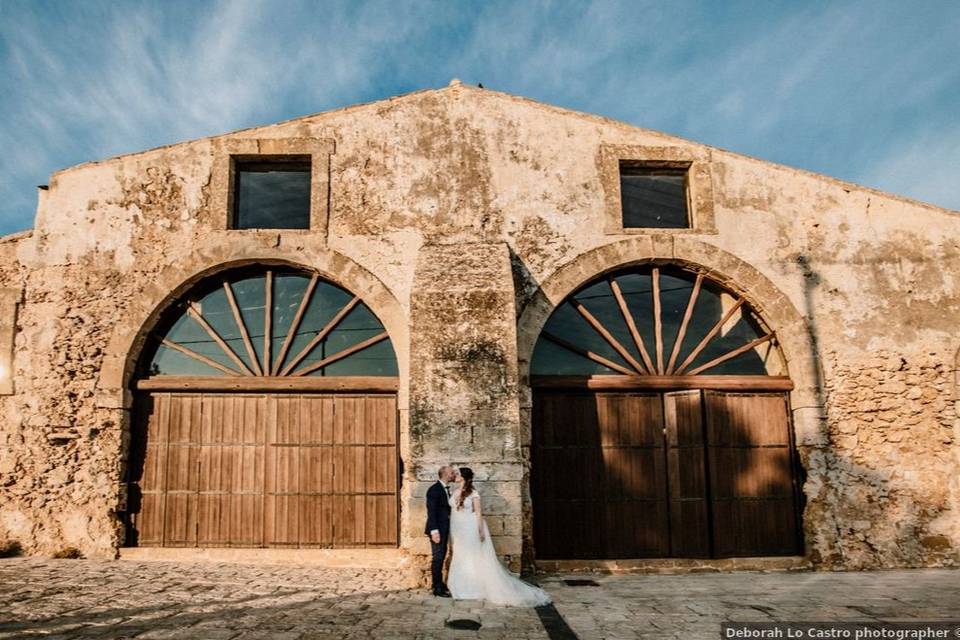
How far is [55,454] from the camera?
699 cm

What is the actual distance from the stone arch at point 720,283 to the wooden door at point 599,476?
0.44 metres

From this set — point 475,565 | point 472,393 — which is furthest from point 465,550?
point 472,393

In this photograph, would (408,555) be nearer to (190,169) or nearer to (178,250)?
(178,250)

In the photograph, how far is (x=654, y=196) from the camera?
8070 millimetres

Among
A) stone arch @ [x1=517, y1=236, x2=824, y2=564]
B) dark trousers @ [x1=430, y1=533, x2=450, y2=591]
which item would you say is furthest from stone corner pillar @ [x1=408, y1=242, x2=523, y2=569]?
stone arch @ [x1=517, y1=236, x2=824, y2=564]

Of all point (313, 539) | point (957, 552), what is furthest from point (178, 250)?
point (957, 552)

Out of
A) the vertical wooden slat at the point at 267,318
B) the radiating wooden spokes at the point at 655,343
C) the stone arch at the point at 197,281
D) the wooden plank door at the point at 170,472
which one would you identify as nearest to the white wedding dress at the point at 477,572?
the stone arch at the point at 197,281

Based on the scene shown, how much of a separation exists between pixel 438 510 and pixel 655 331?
3.42 meters

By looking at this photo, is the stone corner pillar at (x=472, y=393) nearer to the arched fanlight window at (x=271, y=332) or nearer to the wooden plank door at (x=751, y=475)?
the arched fanlight window at (x=271, y=332)

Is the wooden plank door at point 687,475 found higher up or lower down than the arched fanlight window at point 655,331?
lower down

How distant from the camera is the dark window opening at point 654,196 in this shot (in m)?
7.97

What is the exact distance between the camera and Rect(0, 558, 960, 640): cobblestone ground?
14.4 feet

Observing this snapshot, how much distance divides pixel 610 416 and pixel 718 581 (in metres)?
1.95

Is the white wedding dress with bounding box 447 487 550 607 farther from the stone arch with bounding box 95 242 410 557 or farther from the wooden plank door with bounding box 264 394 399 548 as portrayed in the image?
the wooden plank door with bounding box 264 394 399 548
